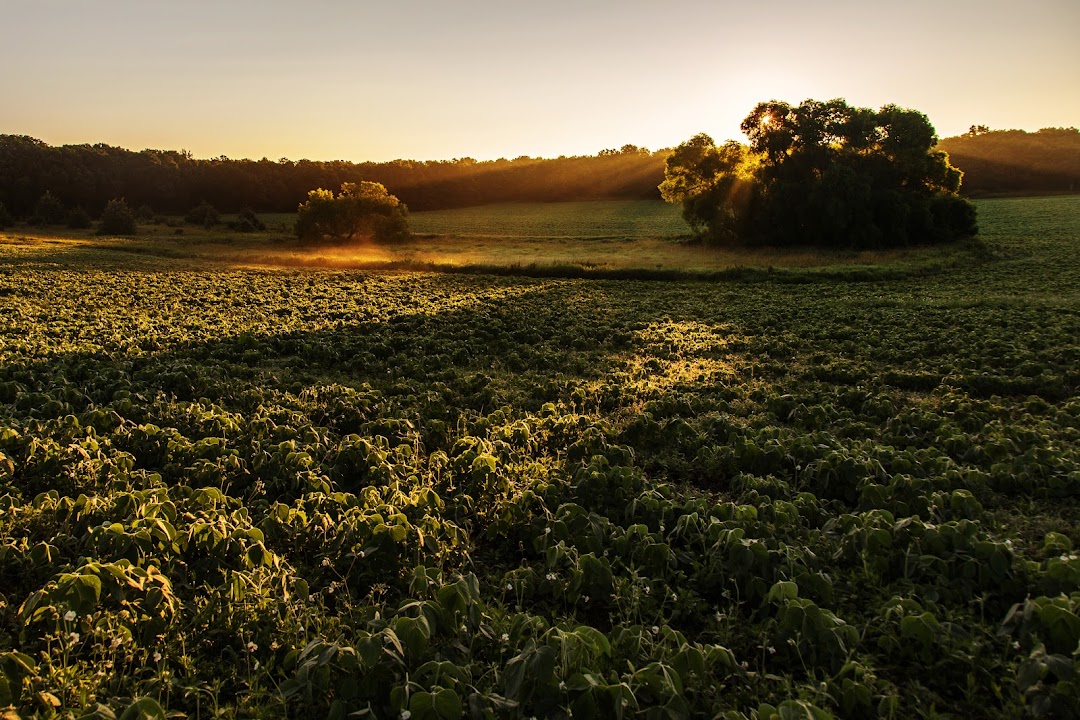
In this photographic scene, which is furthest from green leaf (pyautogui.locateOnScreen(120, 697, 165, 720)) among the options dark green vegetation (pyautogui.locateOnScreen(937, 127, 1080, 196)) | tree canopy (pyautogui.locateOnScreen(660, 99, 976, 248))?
dark green vegetation (pyautogui.locateOnScreen(937, 127, 1080, 196))

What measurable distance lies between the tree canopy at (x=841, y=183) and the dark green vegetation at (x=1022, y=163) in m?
53.5

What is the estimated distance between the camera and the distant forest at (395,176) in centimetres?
9269

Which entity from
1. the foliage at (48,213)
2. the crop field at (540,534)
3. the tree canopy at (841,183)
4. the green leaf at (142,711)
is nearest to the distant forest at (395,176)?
the foliage at (48,213)

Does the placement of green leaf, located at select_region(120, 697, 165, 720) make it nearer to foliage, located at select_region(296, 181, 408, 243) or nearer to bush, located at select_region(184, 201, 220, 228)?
foliage, located at select_region(296, 181, 408, 243)

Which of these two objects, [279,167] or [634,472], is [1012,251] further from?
[279,167]

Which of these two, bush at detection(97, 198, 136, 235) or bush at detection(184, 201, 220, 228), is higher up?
bush at detection(184, 201, 220, 228)

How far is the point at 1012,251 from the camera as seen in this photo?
39656 mm

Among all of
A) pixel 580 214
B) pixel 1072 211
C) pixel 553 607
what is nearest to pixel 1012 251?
pixel 1072 211

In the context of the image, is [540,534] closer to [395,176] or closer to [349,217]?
[349,217]

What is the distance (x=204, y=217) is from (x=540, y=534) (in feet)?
326

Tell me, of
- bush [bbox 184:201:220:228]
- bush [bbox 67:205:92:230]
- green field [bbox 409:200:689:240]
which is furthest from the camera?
bush [bbox 184:201:220:228]

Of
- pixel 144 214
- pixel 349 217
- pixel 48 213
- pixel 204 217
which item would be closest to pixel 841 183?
pixel 349 217

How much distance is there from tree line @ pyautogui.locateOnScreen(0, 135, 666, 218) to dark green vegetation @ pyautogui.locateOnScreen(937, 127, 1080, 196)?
5264cm

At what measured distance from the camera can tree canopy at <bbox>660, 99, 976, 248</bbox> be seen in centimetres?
4494
